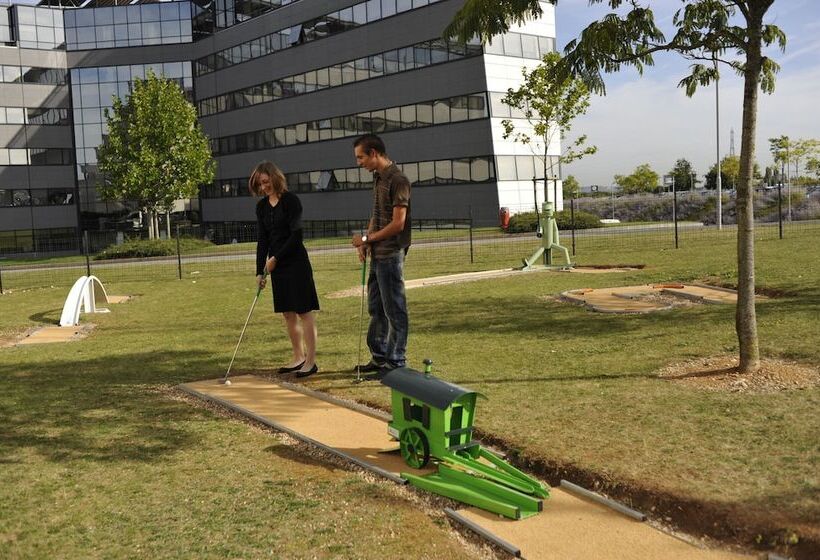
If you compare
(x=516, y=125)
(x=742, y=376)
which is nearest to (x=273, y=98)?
(x=516, y=125)

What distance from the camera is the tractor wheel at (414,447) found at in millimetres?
4613

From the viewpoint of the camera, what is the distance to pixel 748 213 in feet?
21.2

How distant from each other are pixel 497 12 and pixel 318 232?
44797 mm

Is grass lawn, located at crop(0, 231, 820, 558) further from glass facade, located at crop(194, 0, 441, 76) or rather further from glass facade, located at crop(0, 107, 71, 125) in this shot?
glass facade, located at crop(0, 107, 71, 125)

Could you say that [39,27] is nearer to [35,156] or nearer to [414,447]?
[35,156]

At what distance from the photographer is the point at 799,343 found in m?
7.41

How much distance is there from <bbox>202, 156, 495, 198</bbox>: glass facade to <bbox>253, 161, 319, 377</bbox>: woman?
3237 centimetres

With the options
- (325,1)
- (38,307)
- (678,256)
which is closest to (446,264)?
(678,256)

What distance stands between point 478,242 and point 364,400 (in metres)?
24.8

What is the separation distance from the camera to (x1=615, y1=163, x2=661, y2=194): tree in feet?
239

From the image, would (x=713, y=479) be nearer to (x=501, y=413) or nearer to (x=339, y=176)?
(x=501, y=413)

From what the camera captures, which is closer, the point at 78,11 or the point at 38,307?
the point at 38,307

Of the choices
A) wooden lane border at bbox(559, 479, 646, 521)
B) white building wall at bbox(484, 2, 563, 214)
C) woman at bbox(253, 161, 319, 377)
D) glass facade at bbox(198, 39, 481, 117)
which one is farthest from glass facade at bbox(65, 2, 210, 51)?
wooden lane border at bbox(559, 479, 646, 521)

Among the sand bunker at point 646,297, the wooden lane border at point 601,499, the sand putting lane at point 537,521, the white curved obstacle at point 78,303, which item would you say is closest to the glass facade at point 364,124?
the sand bunker at point 646,297
